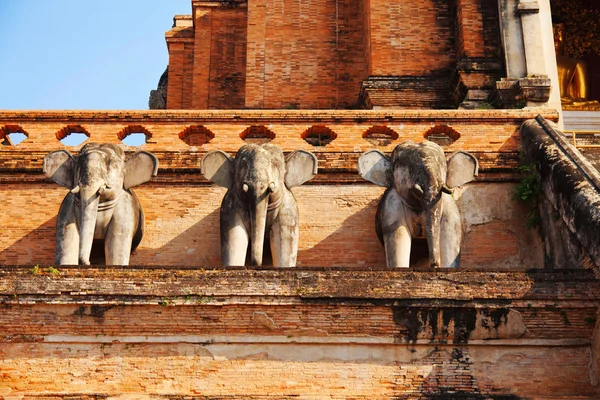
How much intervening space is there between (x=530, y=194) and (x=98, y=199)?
196 inches

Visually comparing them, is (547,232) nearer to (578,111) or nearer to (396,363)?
(396,363)

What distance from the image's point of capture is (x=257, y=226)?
39.1 feet

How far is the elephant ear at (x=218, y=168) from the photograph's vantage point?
40.9ft

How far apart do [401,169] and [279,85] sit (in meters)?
6.92

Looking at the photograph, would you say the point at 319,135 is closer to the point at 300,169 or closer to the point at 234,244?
the point at 300,169

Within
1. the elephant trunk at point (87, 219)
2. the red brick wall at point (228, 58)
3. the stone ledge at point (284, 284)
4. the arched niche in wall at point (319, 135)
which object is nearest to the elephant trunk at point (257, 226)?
the stone ledge at point (284, 284)

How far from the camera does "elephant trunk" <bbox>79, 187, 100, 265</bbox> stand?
1198cm

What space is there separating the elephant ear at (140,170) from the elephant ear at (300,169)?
146 centimetres

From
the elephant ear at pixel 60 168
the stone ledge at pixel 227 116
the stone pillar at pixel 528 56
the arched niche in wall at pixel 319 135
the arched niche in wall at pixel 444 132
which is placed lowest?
the elephant ear at pixel 60 168

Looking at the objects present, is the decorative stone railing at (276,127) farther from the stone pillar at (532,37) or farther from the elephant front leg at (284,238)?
the stone pillar at (532,37)

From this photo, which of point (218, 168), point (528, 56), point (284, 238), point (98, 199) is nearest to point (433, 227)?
point (284, 238)

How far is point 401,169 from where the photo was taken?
12289 millimetres

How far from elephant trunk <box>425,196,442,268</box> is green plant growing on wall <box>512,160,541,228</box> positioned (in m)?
1.86

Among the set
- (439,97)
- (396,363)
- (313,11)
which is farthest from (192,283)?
(313,11)
